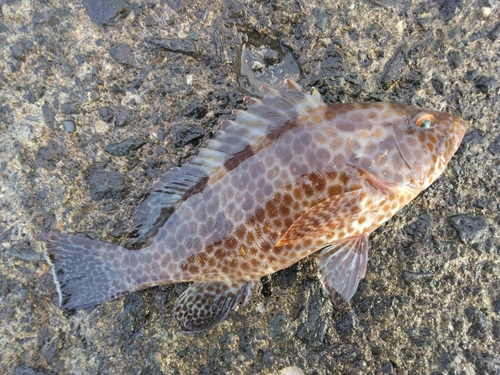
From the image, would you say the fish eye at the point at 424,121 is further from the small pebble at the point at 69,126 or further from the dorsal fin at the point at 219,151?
the small pebble at the point at 69,126

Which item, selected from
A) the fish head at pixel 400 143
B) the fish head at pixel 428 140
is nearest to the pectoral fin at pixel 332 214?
the fish head at pixel 400 143

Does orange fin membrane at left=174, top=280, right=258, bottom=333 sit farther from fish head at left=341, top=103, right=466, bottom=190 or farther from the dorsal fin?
fish head at left=341, top=103, right=466, bottom=190

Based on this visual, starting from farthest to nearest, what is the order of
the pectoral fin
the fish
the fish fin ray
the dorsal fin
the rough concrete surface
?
the rough concrete surface
the fish fin ray
the dorsal fin
the fish
the pectoral fin

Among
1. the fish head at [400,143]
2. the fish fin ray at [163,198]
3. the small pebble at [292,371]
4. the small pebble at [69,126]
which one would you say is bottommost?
the small pebble at [292,371]

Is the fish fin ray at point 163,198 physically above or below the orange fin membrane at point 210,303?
above

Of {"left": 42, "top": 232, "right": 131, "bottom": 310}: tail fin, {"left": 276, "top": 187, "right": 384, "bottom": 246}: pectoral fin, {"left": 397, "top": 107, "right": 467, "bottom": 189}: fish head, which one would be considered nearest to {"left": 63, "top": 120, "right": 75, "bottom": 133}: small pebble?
{"left": 42, "top": 232, "right": 131, "bottom": 310}: tail fin

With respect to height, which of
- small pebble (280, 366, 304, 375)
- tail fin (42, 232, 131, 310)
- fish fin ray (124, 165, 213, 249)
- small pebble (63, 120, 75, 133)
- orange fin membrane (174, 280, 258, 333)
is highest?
small pebble (63, 120, 75, 133)

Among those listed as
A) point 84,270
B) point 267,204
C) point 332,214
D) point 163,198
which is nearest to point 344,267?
point 332,214

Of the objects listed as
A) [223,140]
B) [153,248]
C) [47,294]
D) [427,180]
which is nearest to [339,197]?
[427,180]
